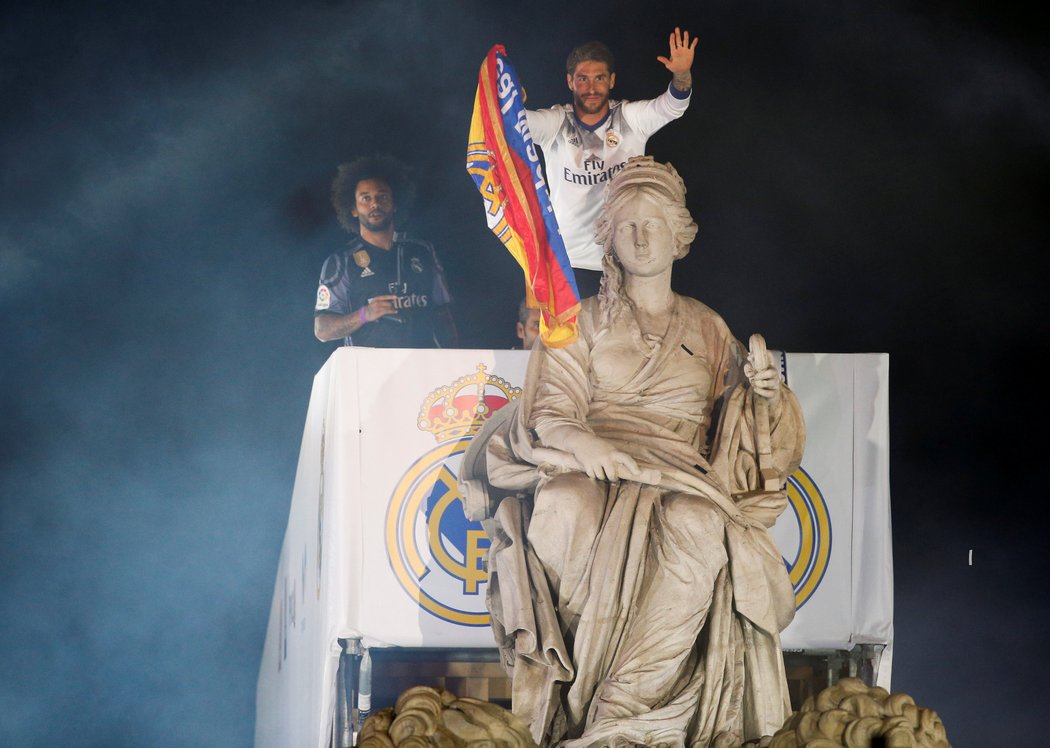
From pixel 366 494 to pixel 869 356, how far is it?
2051 mm

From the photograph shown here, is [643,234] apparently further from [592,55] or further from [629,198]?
[592,55]

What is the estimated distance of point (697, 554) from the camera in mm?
6613

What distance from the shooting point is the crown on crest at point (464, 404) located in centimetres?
790

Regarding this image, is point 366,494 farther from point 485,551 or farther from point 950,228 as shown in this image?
point 950,228

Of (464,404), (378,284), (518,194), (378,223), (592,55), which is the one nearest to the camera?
(518,194)

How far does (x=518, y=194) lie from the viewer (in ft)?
24.4

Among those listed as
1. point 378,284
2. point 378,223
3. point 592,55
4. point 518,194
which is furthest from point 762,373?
point 378,223

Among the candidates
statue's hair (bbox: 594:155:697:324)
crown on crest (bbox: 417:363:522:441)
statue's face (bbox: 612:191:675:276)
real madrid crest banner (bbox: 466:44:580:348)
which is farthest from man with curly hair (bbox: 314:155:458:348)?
statue's face (bbox: 612:191:675:276)

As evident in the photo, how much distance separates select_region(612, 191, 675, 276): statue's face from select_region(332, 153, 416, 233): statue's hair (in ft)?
8.18

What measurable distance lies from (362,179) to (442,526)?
2.26 meters

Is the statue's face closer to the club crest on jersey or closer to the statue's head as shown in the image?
the statue's head

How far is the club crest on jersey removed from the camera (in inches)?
306

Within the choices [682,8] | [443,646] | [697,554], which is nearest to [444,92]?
[682,8]

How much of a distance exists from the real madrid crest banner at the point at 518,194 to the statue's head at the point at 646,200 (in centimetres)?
21
